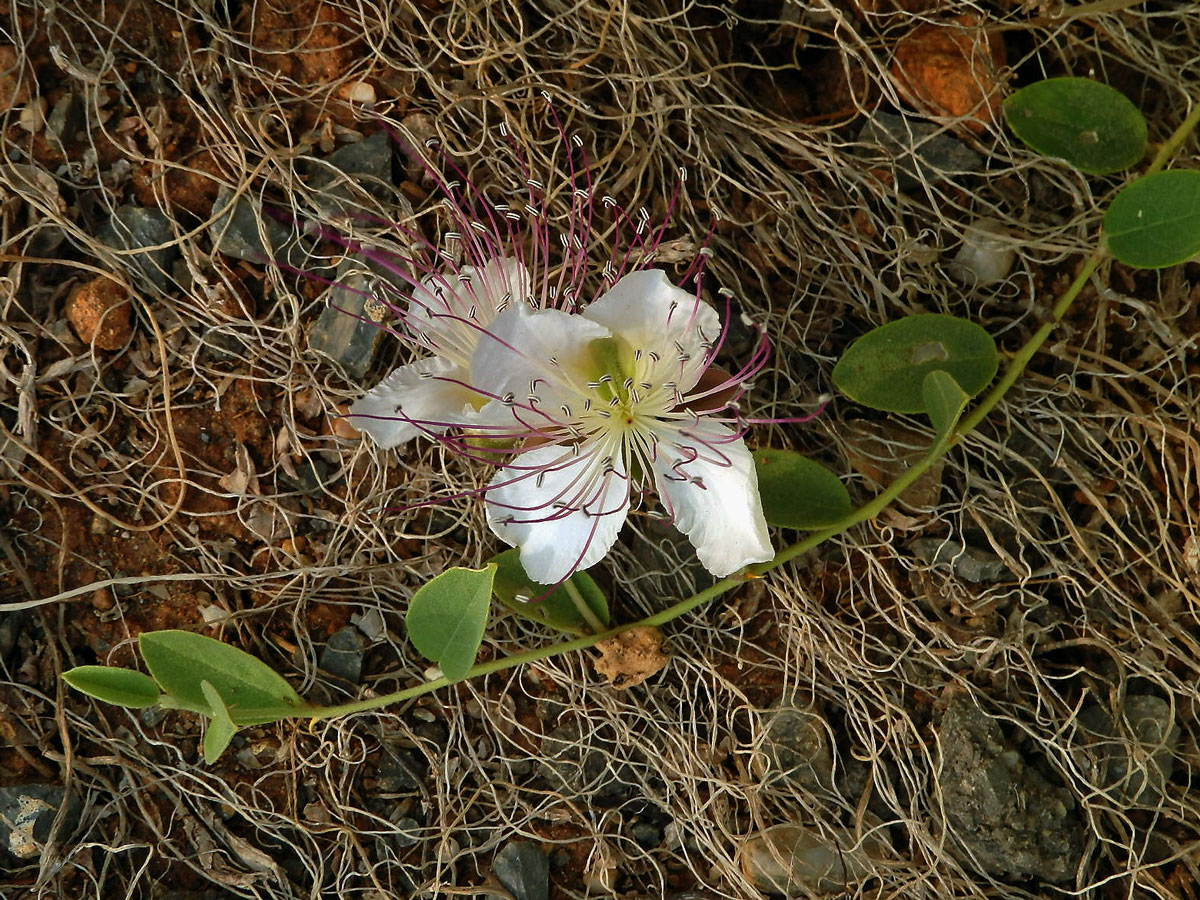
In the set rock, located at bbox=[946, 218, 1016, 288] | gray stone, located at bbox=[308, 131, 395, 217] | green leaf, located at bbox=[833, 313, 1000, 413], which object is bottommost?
green leaf, located at bbox=[833, 313, 1000, 413]

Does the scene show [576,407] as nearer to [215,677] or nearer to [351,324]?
[351,324]

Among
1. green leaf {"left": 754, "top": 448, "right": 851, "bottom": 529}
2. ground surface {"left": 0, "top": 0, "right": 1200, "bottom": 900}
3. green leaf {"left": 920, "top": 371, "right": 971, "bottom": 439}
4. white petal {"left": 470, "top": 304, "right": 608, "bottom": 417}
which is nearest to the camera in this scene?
white petal {"left": 470, "top": 304, "right": 608, "bottom": 417}

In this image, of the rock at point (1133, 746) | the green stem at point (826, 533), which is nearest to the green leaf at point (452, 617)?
the green stem at point (826, 533)

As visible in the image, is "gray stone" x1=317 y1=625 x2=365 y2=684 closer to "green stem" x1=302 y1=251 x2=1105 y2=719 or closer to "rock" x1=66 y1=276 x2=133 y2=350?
"green stem" x1=302 y1=251 x2=1105 y2=719

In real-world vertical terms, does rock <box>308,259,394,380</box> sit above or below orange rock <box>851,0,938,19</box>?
below

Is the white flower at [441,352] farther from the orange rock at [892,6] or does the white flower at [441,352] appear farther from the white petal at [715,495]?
the orange rock at [892,6]

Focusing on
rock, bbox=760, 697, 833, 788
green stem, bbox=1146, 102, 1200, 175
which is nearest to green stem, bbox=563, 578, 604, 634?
rock, bbox=760, 697, 833, 788
